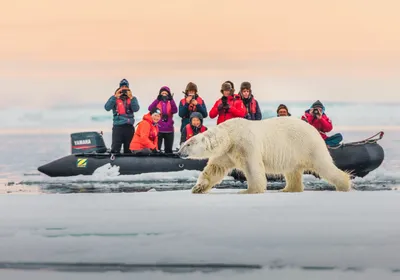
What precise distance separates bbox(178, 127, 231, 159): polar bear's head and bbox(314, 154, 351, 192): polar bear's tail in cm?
104

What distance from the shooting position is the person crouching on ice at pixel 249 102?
10.7 metres

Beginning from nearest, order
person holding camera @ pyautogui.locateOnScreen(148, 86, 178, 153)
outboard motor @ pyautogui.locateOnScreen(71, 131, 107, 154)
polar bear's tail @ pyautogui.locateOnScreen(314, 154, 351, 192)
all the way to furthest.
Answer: polar bear's tail @ pyautogui.locateOnScreen(314, 154, 351, 192)
person holding camera @ pyautogui.locateOnScreen(148, 86, 178, 153)
outboard motor @ pyautogui.locateOnScreen(71, 131, 107, 154)

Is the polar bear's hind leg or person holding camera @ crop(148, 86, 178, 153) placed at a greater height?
person holding camera @ crop(148, 86, 178, 153)

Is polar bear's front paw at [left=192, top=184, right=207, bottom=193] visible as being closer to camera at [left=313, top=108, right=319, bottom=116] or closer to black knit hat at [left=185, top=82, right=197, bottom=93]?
black knit hat at [left=185, top=82, right=197, bottom=93]

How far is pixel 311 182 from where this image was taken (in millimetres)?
12961

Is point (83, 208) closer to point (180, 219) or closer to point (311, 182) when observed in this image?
point (180, 219)

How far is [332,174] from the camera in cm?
830

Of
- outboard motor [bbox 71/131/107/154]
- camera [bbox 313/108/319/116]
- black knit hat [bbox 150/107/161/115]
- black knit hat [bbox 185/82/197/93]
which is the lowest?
outboard motor [bbox 71/131/107/154]

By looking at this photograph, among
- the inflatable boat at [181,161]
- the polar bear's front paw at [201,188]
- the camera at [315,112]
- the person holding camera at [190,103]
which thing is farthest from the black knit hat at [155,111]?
the polar bear's front paw at [201,188]

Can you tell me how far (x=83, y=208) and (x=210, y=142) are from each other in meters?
2.42

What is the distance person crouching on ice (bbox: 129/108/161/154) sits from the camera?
12.0 m

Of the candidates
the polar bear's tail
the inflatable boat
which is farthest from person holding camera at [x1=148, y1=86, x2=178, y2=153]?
the polar bear's tail

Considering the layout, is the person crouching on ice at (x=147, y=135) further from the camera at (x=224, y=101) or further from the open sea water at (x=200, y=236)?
the open sea water at (x=200, y=236)

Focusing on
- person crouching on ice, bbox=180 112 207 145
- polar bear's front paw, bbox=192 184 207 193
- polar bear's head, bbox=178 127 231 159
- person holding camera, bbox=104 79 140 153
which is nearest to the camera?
polar bear's head, bbox=178 127 231 159
